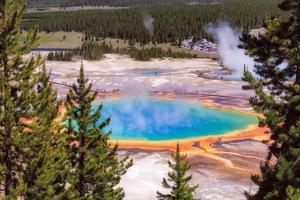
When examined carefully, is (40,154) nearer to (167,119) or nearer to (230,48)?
(167,119)

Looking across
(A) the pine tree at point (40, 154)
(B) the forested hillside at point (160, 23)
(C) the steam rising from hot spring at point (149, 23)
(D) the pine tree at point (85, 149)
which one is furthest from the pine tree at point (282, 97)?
(C) the steam rising from hot spring at point (149, 23)

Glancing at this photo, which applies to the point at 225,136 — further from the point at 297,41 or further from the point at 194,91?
the point at 297,41

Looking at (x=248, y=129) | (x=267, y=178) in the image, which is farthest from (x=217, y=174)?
(x=267, y=178)

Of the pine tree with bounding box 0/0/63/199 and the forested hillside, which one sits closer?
the pine tree with bounding box 0/0/63/199

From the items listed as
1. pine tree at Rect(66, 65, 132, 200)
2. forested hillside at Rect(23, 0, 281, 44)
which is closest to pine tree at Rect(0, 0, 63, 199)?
pine tree at Rect(66, 65, 132, 200)

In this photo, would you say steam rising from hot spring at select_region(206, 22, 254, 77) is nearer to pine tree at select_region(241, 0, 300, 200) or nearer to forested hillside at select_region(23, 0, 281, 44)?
forested hillside at select_region(23, 0, 281, 44)
